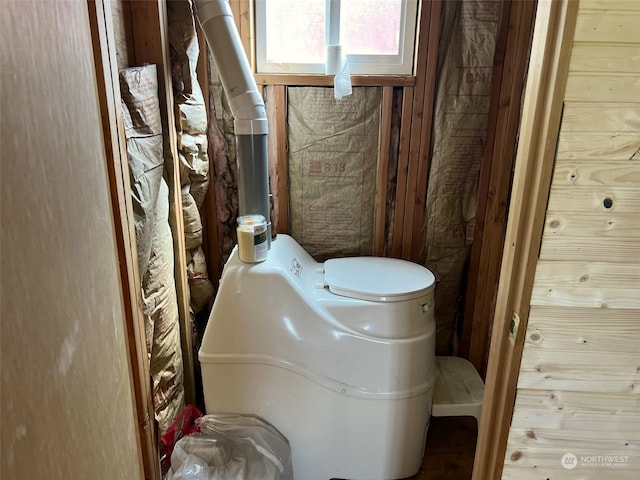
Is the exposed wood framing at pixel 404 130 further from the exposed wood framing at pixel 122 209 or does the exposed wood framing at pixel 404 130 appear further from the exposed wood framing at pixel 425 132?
the exposed wood framing at pixel 122 209

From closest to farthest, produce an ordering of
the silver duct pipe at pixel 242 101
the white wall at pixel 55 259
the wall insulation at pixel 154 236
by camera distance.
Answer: the white wall at pixel 55 259, the wall insulation at pixel 154 236, the silver duct pipe at pixel 242 101

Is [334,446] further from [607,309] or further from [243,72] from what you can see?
[243,72]

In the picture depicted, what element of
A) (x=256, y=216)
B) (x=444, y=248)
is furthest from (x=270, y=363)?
(x=444, y=248)

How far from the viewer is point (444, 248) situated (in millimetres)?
2076

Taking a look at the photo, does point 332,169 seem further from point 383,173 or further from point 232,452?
point 232,452

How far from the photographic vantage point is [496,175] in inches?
77.5

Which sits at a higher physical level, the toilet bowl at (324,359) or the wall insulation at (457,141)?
the wall insulation at (457,141)

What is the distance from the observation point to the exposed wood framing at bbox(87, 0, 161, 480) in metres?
0.74

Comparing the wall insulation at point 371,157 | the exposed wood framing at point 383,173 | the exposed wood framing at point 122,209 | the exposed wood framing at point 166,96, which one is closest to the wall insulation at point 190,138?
the exposed wood framing at point 166,96

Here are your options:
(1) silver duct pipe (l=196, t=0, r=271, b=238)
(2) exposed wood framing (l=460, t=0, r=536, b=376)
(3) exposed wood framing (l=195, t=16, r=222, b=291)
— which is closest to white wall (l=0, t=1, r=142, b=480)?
(1) silver duct pipe (l=196, t=0, r=271, b=238)

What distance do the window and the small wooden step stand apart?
4.19 feet

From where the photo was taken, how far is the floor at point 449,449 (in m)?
1.86

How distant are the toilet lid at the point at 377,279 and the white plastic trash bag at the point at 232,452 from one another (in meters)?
0.53

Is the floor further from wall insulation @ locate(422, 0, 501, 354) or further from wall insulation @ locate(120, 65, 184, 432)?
wall insulation @ locate(120, 65, 184, 432)
